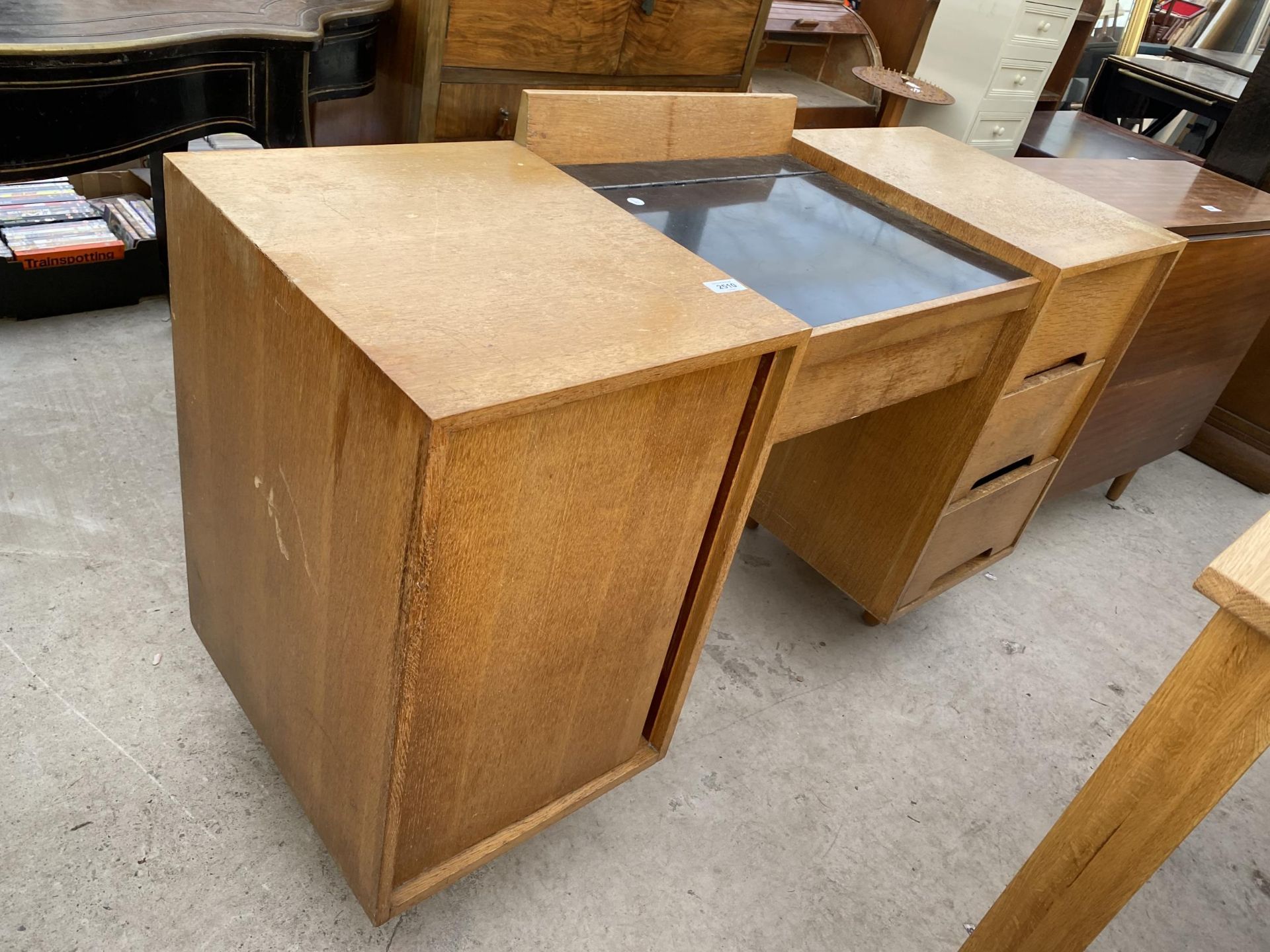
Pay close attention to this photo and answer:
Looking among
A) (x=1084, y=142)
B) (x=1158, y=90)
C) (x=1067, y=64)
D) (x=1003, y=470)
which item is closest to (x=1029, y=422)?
(x=1003, y=470)

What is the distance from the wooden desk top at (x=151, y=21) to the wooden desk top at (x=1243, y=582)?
1602mm

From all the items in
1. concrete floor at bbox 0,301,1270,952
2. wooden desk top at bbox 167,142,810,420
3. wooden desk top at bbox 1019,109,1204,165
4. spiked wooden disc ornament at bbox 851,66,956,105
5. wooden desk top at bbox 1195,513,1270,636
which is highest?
wooden desk top at bbox 167,142,810,420

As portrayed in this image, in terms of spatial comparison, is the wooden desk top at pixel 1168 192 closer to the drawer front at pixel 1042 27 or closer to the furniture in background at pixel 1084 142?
the furniture in background at pixel 1084 142

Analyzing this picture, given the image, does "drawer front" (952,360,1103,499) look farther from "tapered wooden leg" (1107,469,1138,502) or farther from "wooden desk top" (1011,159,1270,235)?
"tapered wooden leg" (1107,469,1138,502)

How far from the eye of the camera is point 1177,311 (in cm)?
191

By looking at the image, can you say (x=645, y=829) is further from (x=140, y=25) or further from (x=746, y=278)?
(x=140, y=25)

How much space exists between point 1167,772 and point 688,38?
200 cm

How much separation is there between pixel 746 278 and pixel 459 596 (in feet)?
1.79

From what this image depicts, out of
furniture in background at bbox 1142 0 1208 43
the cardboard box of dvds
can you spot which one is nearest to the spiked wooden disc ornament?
furniture in background at bbox 1142 0 1208 43

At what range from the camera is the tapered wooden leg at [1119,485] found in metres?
2.50

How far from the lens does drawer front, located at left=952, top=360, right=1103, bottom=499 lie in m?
1.56

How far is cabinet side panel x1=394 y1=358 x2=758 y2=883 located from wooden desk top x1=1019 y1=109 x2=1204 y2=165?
74.3 inches

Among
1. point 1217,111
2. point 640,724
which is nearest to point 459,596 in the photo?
point 640,724

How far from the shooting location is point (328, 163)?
1101mm
